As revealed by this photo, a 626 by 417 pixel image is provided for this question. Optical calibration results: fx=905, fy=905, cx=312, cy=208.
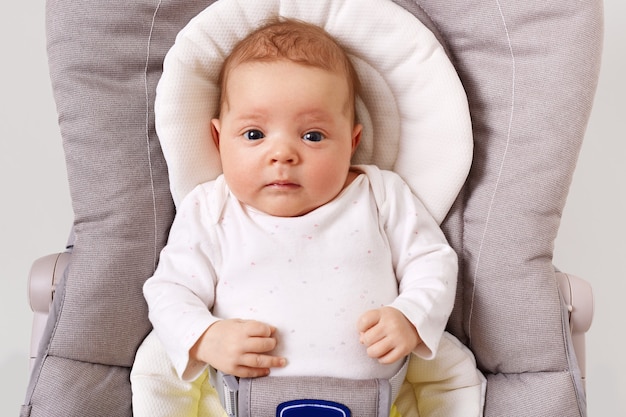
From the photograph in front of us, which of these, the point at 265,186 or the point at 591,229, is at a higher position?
the point at 265,186

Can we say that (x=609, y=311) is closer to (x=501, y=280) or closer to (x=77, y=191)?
(x=501, y=280)

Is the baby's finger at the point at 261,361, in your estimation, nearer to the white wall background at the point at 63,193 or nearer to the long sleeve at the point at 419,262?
the long sleeve at the point at 419,262

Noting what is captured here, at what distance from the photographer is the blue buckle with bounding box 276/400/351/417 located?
51.5 inches

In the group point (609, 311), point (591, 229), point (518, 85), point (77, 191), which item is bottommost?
point (609, 311)

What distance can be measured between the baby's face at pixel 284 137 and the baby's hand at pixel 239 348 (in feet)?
0.68

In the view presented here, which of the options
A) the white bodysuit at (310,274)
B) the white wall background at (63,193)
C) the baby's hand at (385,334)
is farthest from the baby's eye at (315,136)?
the white wall background at (63,193)

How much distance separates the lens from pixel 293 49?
1.45m

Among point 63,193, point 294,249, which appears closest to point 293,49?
point 294,249

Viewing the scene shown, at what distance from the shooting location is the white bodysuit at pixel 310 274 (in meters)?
1.37

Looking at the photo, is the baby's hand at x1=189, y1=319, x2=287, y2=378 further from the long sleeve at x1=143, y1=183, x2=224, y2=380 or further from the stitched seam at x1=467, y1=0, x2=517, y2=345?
the stitched seam at x1=467, y1=0, x2=517, y2=345

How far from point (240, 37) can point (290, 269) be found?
0.41 meters

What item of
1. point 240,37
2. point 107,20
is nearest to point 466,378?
point 240,37

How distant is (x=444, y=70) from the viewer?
Answer: 5.01 ft

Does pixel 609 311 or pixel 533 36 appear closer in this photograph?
pixel 533 36
